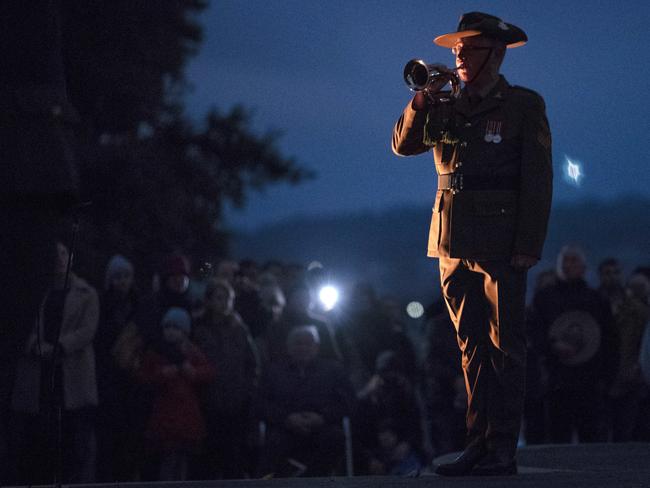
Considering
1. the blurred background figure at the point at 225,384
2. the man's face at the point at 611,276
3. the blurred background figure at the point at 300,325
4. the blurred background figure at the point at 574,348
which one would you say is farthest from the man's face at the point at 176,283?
the man's face at the point at 611,276

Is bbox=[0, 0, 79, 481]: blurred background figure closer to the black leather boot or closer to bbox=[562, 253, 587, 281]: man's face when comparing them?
the black leather boot

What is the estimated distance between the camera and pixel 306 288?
11570mm

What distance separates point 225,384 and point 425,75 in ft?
15.9

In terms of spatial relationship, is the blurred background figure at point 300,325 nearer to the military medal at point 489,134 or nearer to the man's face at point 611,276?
the man's face at point 611,276

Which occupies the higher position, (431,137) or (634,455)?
(431,137)

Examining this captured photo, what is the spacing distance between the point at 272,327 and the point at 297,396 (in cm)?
115

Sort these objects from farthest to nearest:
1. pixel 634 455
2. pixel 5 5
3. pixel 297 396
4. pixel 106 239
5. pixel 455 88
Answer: pixel 106 239 → pixel 297 396 → pixel 634 455 → pixel 455 88 → pixel 5 5

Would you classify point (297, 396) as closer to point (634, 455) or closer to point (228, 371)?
point (228, 371)

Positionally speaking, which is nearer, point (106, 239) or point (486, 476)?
point (486, 476)

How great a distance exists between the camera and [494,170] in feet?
20.7

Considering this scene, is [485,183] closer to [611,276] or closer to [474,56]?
[474,56]

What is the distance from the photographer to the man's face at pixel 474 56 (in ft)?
21.0

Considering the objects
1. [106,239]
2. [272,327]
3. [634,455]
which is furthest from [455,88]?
[106,239]

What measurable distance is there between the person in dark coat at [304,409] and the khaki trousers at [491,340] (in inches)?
144
